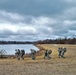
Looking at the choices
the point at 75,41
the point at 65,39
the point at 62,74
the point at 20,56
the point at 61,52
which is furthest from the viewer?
the point at 65,39

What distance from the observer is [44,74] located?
19.7m

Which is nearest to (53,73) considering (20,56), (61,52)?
(20,56)

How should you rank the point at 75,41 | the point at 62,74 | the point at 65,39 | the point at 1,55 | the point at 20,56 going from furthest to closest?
the point at 65,39 → the point at 75,41 → the point at 1,55 → the point at 20,56 → the point at 62,74

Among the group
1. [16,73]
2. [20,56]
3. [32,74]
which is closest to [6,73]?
[16,73]

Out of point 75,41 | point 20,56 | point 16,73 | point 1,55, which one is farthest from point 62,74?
point 75,41

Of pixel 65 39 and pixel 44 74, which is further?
pixel 65 39

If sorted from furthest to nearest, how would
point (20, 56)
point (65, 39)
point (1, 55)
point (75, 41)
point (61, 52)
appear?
point (65, 39)
point (75, 41)
point (1, 55)
point (61, 52)
point (20, 56)

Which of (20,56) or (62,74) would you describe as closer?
(62,74)

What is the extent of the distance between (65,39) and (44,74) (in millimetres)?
166011

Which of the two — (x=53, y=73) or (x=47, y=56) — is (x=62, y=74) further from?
(x=47, y=56)

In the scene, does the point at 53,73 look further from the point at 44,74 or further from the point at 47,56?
the point at 47,56

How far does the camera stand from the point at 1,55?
138 feet

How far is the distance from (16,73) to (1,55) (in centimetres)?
2206

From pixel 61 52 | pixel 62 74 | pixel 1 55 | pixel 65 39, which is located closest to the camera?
pixel 62 74
